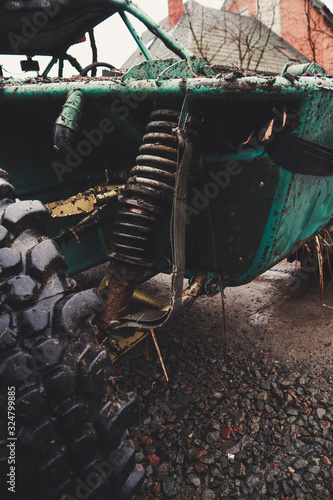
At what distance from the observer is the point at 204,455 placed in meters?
1.42

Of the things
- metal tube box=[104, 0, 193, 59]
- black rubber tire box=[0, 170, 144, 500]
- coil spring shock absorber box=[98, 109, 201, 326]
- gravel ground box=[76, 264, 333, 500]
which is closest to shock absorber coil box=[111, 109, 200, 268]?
coil spring shock absorber box=[98, 109, 201, 326]

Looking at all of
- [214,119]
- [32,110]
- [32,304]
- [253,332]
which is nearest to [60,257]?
[32,304]

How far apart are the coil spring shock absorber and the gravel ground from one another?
503 millimetres

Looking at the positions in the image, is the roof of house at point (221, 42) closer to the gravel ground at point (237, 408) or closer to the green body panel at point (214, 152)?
the green body panel at point (214, 152)

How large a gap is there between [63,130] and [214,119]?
60 centimetres

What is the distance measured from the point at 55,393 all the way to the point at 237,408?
1.04 m

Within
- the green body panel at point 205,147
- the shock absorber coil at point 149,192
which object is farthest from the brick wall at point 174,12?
the shock absorber coil at point 149,192

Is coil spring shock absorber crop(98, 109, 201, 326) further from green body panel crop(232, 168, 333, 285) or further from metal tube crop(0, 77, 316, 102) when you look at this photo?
green body panel crop(232, 168, 333, 285)

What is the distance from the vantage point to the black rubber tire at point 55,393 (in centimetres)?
92

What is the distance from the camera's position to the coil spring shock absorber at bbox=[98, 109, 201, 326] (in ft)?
4.57

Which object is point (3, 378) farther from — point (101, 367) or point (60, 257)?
point (60, 257)

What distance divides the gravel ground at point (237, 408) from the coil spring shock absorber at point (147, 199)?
19.8 inches

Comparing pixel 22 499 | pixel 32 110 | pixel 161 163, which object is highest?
pixel 32 110

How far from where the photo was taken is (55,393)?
94 centimetres
